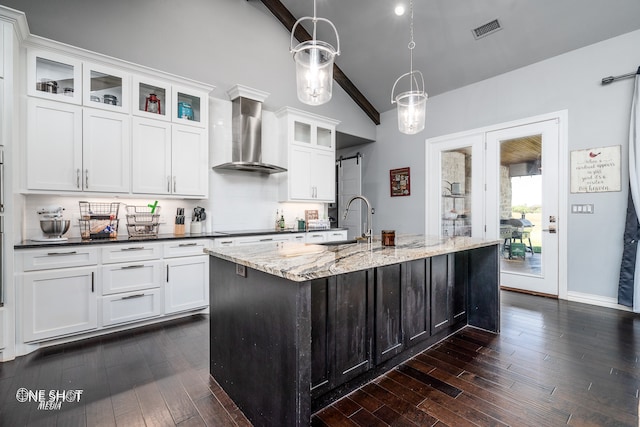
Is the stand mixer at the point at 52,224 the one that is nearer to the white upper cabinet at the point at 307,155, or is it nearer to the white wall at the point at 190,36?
the white wall at the point at 190,36

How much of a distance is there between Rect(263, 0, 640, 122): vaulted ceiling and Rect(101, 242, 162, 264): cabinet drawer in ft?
13.2

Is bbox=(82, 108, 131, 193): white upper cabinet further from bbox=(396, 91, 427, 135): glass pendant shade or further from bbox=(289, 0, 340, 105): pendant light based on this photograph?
bbox=(396, 91, 427, 135): glass pendant shade

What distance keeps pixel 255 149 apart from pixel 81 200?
6.70 ft

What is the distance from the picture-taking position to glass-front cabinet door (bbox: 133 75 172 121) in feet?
10.2

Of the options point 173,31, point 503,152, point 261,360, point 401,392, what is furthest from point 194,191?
point 503,152

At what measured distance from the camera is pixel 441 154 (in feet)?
16.8

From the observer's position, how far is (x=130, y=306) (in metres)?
2.85

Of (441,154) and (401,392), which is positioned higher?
(441,154)

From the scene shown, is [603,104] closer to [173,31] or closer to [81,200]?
[173,31]

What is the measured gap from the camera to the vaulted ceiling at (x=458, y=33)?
341cm

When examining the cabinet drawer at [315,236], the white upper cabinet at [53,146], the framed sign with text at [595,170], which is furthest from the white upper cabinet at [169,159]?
the framed sign with text at [595,170]

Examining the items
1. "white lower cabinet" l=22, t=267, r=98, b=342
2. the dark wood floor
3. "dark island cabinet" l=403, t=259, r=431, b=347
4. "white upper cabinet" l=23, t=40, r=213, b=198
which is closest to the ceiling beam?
"white upper cabinet" l=23, t=40, r=213, b=198

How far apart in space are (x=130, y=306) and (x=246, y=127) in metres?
2.54

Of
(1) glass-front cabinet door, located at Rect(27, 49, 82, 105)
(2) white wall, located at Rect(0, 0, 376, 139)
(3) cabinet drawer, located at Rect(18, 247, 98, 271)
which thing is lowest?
(3) cabinet drawer, located at Rect(18, 247, 98, 271)
